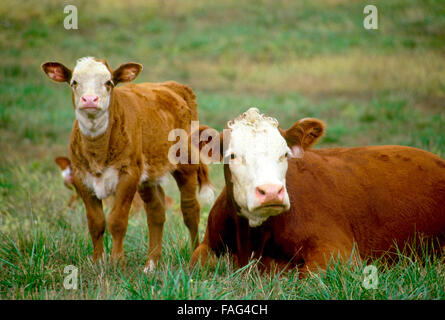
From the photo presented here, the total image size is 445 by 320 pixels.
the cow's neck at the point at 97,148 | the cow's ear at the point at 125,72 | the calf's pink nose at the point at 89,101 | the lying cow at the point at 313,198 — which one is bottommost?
the lying cow at the point at 313,198

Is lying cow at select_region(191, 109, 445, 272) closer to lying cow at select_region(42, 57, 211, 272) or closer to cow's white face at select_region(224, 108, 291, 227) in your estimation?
cow's white face at select_region(224, 108, 291, 227)

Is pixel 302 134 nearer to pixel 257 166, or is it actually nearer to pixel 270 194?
pixel 257 166

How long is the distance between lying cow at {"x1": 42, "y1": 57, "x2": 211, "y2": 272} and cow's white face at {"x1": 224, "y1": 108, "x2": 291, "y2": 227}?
3.44 ft

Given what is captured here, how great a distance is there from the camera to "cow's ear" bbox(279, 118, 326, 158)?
4.43m

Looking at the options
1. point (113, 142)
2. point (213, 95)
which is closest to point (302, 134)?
point (113, 142)

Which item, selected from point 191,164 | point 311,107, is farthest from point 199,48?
point 191,164

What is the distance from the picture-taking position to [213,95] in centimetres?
1709

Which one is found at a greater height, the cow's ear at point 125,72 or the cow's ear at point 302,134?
the cow's ear at point 125,72

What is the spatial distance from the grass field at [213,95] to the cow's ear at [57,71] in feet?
4.57

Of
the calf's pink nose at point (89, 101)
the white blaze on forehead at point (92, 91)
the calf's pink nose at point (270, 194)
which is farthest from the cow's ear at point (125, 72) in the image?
the calf's pink nose at point (270, 194)

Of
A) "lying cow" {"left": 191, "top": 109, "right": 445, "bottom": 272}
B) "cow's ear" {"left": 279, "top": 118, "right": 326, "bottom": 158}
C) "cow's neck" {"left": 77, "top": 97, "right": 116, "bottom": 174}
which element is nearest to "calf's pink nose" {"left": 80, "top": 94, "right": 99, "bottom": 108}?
"cow's neck" {"left": 77, "top": 97, "right": 116, "bottom": 174}

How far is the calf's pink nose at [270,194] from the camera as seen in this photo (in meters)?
3.76

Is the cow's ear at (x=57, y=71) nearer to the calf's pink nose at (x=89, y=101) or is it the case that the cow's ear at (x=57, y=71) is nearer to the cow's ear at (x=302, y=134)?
the calf's pink nose at (x=89, y=101)
